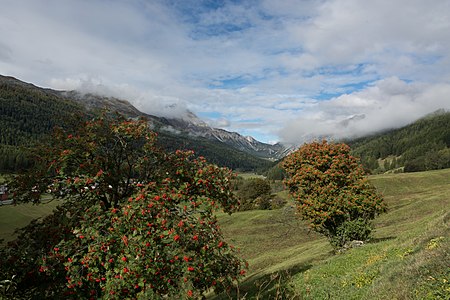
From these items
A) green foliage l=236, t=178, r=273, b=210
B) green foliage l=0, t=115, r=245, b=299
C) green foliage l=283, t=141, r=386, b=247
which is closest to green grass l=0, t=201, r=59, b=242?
green foliage l=236, t=178, r=273, b=210

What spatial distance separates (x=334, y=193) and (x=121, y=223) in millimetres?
18464

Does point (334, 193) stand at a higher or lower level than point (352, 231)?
higher

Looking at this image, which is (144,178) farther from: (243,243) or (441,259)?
(243,243)

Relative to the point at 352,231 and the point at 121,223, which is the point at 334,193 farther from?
the point at 121,223

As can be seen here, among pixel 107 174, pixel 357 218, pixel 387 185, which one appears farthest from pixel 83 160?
pixel 387 185

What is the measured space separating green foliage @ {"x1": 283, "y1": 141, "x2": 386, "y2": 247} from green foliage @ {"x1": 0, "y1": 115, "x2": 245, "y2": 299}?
13786mm

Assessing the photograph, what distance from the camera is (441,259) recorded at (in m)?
8.65

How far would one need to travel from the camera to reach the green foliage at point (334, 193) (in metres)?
22.7

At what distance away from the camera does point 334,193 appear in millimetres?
23078

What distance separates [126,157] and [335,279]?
433 inches

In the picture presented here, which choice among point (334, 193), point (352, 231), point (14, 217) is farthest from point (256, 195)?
point (334, 193)

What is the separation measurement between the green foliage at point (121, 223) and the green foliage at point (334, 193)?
13786 mm

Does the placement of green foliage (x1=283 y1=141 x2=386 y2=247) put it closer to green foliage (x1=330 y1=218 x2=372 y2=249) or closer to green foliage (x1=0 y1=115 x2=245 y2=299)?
green foliage (x1=330 y1=218 x2=372 y2=249)

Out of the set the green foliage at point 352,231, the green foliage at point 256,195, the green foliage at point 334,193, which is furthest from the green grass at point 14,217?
the green foliage at point 352,231
